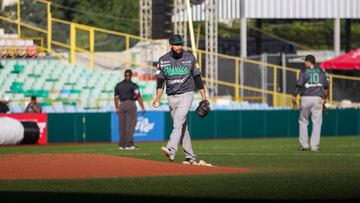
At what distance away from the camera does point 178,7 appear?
46.8 meters

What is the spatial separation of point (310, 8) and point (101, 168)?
3249cm

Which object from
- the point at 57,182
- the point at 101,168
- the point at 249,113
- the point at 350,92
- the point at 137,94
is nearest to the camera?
the point at 57,182

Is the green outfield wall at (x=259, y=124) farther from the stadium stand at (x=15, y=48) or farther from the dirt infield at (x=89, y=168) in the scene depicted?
the dirt infield at (x=89, y=168)

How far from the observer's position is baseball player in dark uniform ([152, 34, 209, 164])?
1831cm

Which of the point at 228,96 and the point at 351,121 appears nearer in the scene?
the point at 351,121

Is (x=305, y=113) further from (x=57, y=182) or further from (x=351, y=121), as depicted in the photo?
(x=351, y=121)

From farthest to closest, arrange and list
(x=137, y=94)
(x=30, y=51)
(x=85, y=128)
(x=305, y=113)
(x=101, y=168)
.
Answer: (x=30, y=51) → (x=85, y=128) → (x=137, y=94) → (x=305, y=113) → (x=101, y=168)

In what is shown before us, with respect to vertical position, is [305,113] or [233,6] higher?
[233,6]

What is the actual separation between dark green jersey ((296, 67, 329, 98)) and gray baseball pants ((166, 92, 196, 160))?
6.05 metres

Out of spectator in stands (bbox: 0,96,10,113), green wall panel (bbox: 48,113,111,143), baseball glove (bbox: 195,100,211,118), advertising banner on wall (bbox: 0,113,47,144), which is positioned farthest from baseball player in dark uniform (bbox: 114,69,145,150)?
baseball glove (bbox: 195,100,211,118)

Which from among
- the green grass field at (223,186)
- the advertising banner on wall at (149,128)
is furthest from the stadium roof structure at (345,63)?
the green grass field at (223,186)

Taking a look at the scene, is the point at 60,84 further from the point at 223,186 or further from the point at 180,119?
the point at 223,186

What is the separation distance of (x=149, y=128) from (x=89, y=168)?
18.6 metres

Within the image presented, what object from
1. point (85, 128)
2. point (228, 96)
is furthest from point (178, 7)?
point (85, 128)
